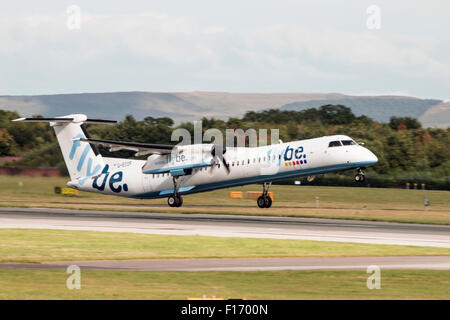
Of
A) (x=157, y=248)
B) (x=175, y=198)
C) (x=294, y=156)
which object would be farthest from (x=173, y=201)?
(x=157, y=248)

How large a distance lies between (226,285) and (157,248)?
9.30 metres

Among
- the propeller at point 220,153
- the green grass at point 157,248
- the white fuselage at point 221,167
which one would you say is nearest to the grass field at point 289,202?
the white fuselage at point 221,167

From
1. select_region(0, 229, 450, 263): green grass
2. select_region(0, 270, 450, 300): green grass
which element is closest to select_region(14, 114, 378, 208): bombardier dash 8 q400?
select_region(0, 229, 450, 263): green grass

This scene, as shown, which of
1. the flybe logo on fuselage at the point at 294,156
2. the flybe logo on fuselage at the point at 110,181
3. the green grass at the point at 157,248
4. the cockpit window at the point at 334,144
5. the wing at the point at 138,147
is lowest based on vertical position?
the green grass at the point at 157,248

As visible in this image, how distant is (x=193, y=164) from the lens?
46.5m

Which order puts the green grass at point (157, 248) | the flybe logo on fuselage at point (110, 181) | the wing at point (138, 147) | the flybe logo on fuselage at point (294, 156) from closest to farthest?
1. the green grass at point (157, 248)
2. the flybe logo on fuselage at point (294, 156)
3. the wing at point (138, 147)
4. the flybe logo on fuselage at point (110, 181)

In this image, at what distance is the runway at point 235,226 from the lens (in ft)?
103

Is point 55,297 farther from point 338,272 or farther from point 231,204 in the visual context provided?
point 231,204

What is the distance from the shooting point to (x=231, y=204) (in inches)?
2136

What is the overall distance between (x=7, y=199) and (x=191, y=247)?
3059cm

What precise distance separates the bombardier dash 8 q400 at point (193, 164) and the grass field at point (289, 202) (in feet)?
5.47

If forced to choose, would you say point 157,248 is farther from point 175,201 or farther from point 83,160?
point 83,160

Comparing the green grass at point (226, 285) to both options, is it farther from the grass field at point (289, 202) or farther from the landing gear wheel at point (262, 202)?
the landing gear wheel at point (262, 202)
